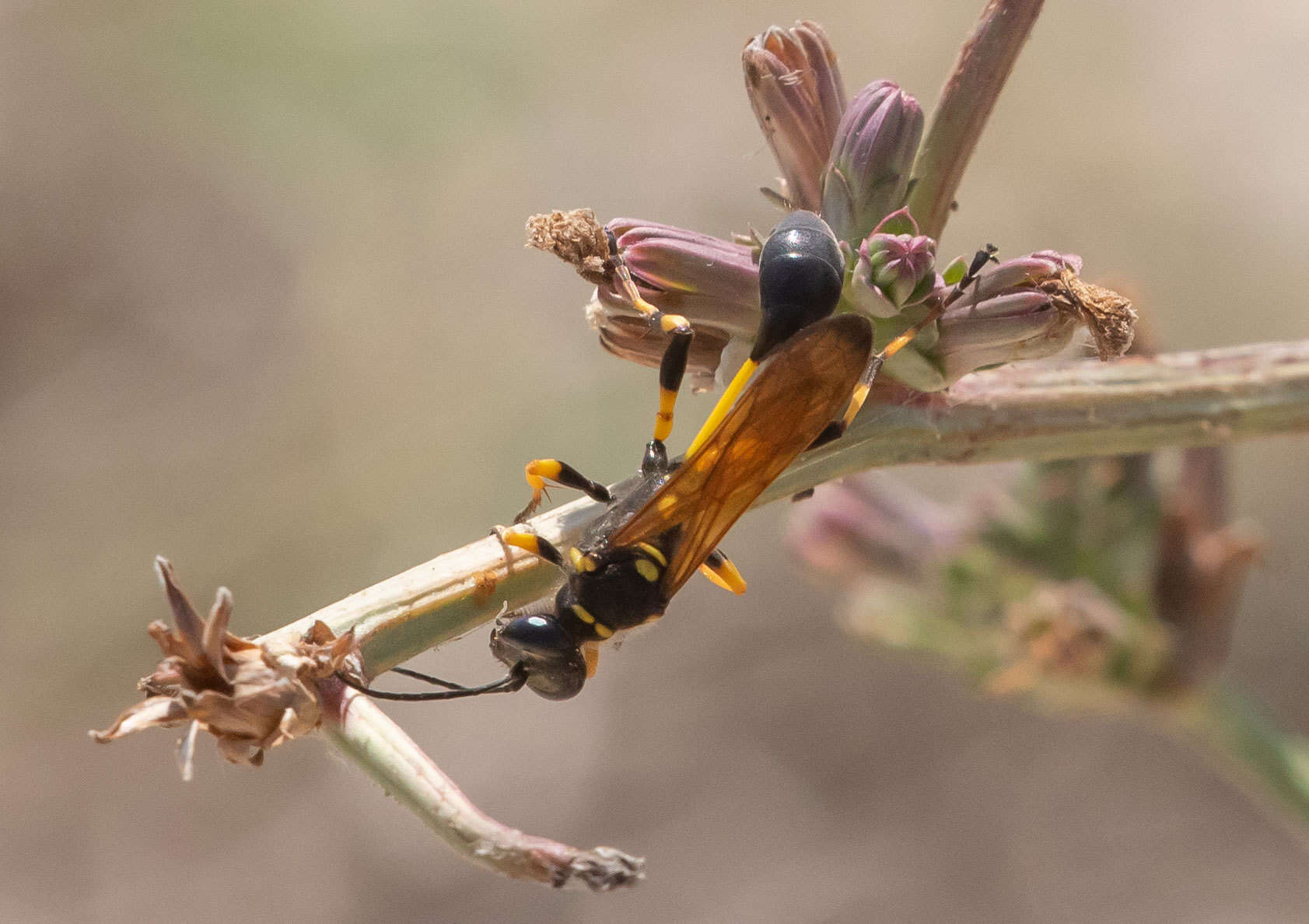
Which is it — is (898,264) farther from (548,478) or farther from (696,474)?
(548,478)

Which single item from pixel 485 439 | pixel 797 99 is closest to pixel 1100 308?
pixel 797 99

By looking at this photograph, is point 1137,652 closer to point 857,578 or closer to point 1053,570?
point 1053,570

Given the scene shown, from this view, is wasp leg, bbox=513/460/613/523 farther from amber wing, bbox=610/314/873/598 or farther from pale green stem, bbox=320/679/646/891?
pale green stem, bbox=320/679/646/891

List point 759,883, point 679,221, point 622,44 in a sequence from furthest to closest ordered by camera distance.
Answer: point 622,44 < point 679,221 < point 759,883

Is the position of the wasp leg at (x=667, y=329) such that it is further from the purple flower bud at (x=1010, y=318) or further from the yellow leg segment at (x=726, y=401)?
the purple flower bud at (x=1010, y=318)

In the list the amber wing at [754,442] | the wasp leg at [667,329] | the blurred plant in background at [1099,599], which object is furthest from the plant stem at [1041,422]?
the blurred plant in background at [1099,599]

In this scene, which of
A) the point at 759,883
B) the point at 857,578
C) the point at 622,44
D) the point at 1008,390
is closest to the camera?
the point at 1008,390

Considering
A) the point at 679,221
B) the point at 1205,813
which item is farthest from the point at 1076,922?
the point at 679,221
